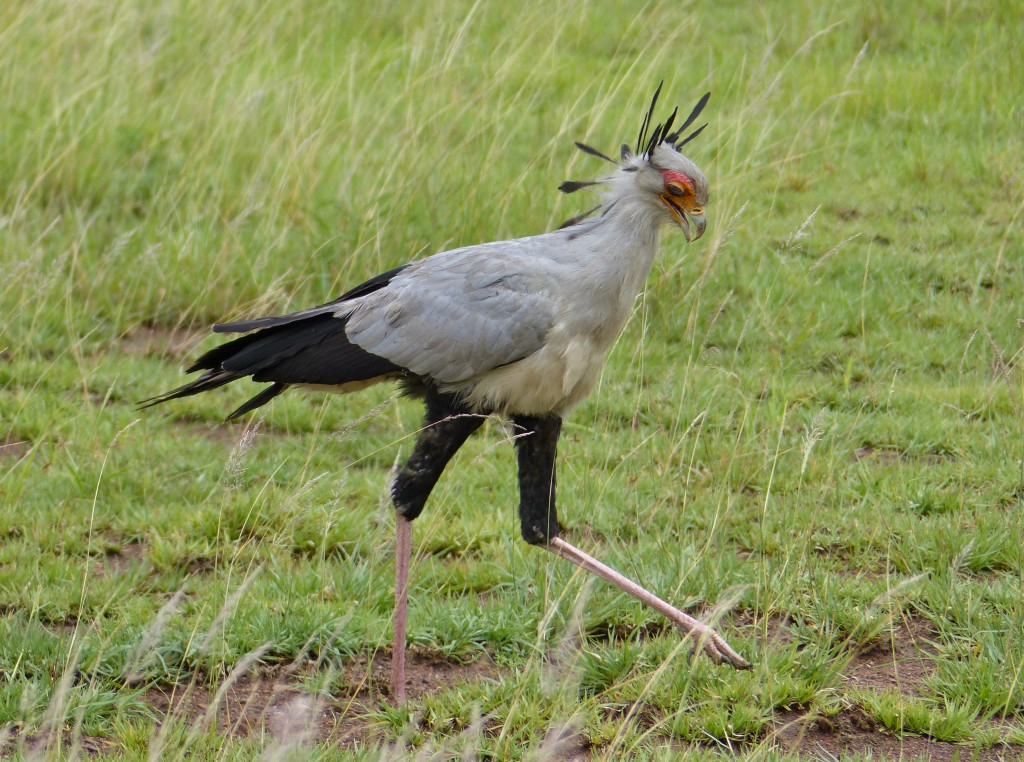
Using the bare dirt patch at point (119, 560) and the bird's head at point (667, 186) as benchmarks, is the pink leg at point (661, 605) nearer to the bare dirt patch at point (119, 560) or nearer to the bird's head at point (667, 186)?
the bird's head at point (667, 186)

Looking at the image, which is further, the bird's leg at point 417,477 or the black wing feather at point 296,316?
the black wing feather at point 296,316

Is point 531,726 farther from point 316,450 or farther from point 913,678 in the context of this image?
point 316,450

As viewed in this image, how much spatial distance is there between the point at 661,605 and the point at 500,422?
2.77 feet

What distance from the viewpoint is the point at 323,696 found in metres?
3.68

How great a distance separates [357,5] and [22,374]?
14.6 feet

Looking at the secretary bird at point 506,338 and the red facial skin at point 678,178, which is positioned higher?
the red facial skin at point 678,178

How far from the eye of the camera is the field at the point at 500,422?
3602 mm

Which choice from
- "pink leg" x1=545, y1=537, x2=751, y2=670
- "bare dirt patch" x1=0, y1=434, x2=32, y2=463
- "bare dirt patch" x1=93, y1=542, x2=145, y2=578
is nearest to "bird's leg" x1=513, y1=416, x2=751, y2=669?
"pink leg" x1=545, y1=537, x2=751, y2=670

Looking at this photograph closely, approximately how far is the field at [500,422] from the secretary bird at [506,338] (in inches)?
8.5

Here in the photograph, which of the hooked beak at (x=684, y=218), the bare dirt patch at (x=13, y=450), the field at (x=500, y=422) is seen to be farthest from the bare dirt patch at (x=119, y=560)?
the hooked beak at (x=684, y=218)

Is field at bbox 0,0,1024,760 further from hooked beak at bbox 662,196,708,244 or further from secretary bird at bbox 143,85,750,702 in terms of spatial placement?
hooked beak at bbox 662,196,708,244

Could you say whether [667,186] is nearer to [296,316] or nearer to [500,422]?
[500,422]

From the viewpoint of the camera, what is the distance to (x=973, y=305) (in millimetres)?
5980

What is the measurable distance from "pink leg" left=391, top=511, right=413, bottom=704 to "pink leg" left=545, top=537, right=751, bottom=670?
0.47 meters
